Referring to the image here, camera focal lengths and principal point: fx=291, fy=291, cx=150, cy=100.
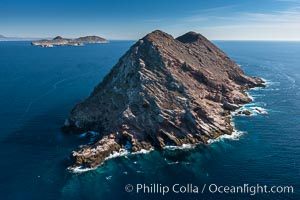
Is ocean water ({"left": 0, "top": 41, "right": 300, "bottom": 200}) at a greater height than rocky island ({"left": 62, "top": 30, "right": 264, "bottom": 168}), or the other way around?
rocky island ({"left": 62, "top": 30, "right": 264, "bottom": 168})

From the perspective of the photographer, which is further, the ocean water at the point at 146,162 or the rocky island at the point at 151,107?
the rocky island at the point at 151,107

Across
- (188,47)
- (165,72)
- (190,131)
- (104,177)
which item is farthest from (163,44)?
(104,177)

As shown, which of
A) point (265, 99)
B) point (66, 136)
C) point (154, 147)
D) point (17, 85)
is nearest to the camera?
point (154, 147)

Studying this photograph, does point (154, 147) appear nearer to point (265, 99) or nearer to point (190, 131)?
point (190, 131)

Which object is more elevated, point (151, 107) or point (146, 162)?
point (151, 107)

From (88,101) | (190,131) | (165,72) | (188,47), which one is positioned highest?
(188,47)

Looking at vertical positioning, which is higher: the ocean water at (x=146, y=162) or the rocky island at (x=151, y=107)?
the rocky island at (x=151, y=107)

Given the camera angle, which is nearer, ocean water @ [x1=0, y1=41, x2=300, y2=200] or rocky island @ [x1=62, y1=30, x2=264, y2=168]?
ocean water @ [x1=0, y1=41, x2=300, y2=200]

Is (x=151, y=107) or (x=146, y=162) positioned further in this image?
(x=151, y=107)
